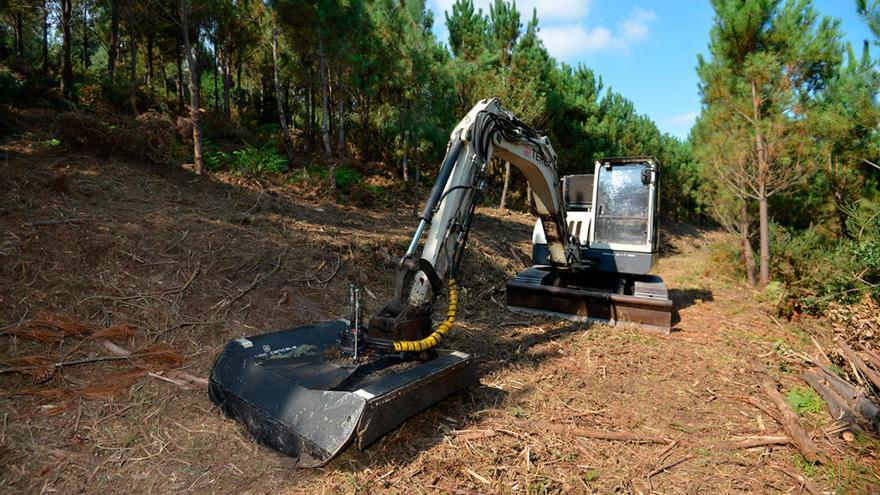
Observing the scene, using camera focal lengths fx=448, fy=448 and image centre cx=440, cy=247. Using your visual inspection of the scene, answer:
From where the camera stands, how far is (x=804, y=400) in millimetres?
4668

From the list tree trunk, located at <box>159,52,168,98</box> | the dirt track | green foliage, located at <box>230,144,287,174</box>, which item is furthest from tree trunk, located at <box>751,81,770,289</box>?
tree trunk, located at <box>159,52,168,98</box>

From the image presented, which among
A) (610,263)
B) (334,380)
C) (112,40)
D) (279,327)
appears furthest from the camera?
(112,40)

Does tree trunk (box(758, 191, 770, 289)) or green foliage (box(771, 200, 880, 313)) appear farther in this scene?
tree trunk (box(758, 191, 770, 289))

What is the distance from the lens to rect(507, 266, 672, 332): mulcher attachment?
22.4 feet

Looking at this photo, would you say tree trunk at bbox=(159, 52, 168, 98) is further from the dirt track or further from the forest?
the dirt track

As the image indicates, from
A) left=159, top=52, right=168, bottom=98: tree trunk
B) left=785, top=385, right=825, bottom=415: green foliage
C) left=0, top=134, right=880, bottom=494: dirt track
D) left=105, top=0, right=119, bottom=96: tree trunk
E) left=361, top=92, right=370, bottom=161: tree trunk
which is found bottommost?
left=785, top=385, right=825, bottom=415: green foliage

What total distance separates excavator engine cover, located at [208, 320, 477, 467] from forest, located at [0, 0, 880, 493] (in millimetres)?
248

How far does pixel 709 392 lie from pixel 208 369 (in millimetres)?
5215

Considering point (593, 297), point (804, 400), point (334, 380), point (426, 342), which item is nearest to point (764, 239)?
point (593, 297)

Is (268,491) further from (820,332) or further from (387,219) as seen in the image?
(387,219)

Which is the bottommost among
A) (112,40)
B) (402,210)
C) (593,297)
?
(593,297)

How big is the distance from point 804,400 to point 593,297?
9.59 ft

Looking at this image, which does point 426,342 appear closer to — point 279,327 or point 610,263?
point 279,327

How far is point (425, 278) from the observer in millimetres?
4195
